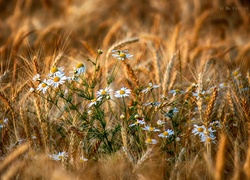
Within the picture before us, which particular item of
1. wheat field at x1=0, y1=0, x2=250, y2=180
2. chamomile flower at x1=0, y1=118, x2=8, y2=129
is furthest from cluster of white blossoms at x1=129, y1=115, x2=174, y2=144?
chamomile flower at x1=0, y1=118, x2=8, y2=129

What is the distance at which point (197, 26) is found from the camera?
3.72 meters

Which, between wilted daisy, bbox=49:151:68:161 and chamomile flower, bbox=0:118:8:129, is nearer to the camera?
wilted daisy, bbox=49:151:68:161

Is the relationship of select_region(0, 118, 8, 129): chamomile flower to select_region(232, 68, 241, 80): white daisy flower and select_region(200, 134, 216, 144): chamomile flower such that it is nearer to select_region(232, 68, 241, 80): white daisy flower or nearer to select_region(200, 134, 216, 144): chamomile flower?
select_region(200, 134, 216, 144): chamomile flower

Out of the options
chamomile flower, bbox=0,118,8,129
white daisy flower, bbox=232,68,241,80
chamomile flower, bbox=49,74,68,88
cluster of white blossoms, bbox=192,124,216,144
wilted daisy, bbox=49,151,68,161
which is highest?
white daisy flower, bbox=232,68,241,80

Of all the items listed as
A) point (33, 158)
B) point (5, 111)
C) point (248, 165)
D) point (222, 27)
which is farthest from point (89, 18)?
point (248, 165)

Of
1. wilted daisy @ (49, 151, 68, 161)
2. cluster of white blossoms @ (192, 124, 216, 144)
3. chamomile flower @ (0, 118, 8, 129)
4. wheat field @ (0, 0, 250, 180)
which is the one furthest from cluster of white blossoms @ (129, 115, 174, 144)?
chamomile flower @ (0, 118, 8, 129)

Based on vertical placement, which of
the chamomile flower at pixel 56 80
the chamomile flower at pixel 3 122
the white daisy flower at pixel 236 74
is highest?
the white daisy flower at pixel 236 74

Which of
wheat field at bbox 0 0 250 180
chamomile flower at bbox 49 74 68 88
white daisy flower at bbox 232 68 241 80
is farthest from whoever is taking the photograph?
white daisy flower at bbox 232 68 241 80

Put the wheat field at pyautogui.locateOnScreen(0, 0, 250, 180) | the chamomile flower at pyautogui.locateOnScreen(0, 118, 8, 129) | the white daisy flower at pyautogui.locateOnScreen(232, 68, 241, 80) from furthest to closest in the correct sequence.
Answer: the white daisy flower at pyautogui.locateOnScreen(232, 68, 241, 80) → the chamomile flower at pyautogui.locateOnScreen(0, 118, 8, 129) → the wheat field at pyautogui.locateOnScreen(0, 0, 250, 180)

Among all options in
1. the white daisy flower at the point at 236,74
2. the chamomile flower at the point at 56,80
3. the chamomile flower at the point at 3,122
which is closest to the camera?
the chamomile flower at the point at 56,80

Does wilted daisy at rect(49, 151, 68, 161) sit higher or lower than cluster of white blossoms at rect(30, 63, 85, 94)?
lower

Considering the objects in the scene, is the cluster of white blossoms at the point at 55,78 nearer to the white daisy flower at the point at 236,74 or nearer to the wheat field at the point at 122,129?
the wheat field at the point at 122,129

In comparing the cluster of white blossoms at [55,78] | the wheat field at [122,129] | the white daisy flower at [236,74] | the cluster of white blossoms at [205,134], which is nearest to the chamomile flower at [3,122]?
the wheat field at [122,129]

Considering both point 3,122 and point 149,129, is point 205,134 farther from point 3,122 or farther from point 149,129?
point 3,122
